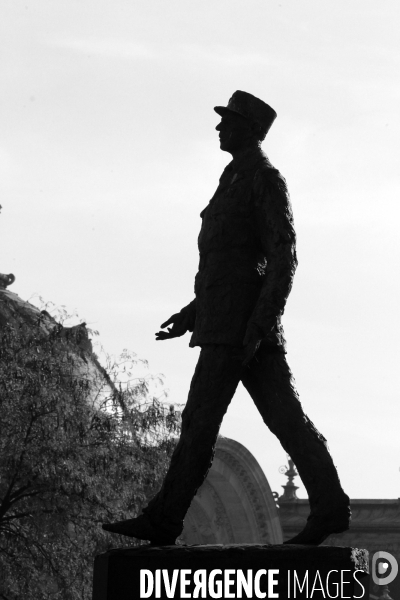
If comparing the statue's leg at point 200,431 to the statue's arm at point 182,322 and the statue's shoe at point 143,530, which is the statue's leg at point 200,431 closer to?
the statue's shoe at point 143,530

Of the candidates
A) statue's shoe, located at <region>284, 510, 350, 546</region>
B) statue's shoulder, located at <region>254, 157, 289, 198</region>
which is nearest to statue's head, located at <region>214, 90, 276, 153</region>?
statue's shoulder, located at <region>254, 157, 289, 198</region>

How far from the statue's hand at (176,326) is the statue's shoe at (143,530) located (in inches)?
54.5

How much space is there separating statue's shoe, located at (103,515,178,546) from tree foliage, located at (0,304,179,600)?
1261 cm

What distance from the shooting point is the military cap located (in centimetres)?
1030

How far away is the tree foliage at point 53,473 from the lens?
22.4m

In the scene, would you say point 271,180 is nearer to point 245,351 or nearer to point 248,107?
point 248,107

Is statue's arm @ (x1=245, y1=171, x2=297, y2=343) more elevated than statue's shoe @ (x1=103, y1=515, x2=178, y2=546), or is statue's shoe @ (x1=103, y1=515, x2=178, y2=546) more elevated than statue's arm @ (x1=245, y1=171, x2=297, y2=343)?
statue's arm @ (x1=245, y1=171, x2=297, y2=343)

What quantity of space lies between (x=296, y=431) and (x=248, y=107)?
2237 millimetres

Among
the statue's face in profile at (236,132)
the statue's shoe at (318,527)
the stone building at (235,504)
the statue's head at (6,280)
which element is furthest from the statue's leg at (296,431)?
the stone building at (235,504)

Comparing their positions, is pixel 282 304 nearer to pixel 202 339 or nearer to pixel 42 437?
pixel 202 339

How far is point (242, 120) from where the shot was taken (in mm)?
10320

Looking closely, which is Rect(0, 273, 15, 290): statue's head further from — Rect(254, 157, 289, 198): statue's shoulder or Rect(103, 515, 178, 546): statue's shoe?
Rect(103, 515, 178, 546): statue's shoe

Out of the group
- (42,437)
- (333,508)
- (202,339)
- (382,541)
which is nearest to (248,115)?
(202,339)

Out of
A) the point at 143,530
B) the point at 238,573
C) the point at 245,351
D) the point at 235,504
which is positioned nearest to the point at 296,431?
the point at 245,351
